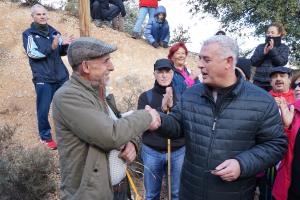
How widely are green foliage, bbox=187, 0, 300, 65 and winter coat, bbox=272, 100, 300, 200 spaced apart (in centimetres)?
892

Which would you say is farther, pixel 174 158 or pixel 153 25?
pixel 153 25

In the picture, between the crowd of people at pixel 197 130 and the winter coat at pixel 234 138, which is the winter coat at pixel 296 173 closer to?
the crowd of people at pixel 197 130

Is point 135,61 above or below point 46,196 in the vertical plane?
above

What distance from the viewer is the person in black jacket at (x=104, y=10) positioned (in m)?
10.3

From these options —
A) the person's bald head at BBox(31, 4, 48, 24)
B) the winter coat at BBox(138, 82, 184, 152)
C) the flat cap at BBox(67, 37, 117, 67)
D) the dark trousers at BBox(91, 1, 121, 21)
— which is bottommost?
the winter coat at BBox(138, 82, 184, 152)

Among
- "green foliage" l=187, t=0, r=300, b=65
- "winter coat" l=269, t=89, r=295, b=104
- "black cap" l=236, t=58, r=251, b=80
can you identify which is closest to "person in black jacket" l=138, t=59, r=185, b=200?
"black cap" l=236, t=58, r=251, b=80

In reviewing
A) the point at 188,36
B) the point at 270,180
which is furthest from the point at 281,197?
the point at 188,36

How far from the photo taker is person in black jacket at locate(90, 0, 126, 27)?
10289mm

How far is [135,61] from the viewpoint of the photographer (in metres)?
10.1

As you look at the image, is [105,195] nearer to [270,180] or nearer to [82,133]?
[82,133]

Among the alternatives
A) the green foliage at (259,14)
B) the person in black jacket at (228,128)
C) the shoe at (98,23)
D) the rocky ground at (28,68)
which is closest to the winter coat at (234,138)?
the person in black jacket at (228,128)

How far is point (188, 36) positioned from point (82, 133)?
1058 centimetres

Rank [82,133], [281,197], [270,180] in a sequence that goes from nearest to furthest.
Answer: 1. [82,133]
2. [281,197]
3. [270,180]

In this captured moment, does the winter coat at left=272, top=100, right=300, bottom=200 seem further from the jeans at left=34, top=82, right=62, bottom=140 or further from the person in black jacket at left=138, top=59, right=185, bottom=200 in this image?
the jeans at left=34, top=82, right=62, bottom=140
